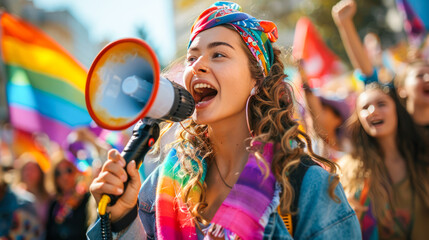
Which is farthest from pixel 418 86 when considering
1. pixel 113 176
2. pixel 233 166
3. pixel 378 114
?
pixel 113 176

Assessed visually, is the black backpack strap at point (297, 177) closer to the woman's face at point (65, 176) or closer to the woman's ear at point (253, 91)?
the woman's ear at point (253, 91)

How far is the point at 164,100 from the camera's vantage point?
4.65 feet

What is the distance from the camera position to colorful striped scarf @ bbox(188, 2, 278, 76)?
1814mm

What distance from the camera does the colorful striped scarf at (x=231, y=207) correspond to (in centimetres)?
145

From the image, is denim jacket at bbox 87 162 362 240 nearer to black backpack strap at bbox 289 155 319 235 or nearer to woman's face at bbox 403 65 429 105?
black backpack strap at bbox 289 155 319 235

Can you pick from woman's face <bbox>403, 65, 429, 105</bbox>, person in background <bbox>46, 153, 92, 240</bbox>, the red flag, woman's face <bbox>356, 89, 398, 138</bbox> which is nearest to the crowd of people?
woman's face <bbox>356, 89, 398, 138</bbox>

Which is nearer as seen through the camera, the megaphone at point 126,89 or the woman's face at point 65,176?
the megaphone at point 126,89

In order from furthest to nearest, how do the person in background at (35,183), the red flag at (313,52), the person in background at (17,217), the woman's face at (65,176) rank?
the red flag at (313,52) → the person in background at (35,183) → the woman's face at (65,176) → the person in background at (17,217)

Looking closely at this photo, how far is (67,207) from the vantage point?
169 inches

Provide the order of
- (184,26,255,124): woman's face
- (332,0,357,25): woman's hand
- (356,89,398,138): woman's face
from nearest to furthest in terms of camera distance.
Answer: (184,26,255,124): woman's face < (356,89,398,138): woman's face < (332,0,357,25): woman's hand

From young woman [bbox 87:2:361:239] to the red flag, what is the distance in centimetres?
447

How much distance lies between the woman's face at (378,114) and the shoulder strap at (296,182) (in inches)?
61.2

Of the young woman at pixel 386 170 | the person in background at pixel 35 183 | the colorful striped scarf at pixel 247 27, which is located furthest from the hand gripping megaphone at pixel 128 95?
the person in background at pixel 35 183

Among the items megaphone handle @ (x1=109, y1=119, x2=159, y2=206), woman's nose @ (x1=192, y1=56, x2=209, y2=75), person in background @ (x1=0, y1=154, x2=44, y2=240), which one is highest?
woman's nose @ (x1=192, y1=56, x2=209, y2=75)
